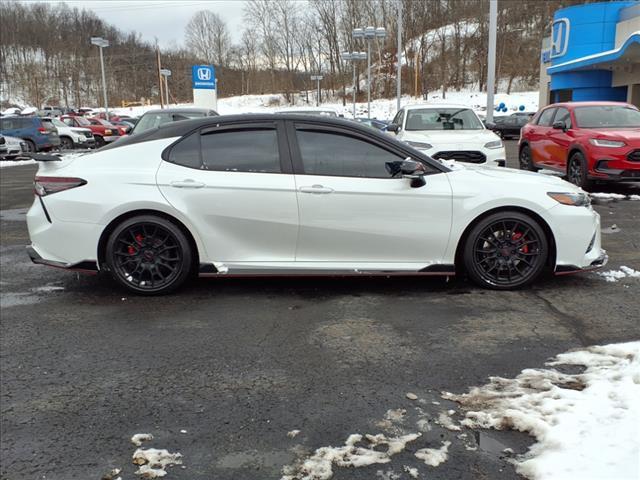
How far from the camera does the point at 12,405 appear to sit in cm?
308

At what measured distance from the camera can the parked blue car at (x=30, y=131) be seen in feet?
77.6

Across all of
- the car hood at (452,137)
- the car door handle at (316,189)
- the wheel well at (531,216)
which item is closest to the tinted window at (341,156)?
the car door handle at (316,189)

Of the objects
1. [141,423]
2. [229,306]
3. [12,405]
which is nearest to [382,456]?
[141,423]

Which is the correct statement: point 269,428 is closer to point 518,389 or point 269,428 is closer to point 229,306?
point 518,389

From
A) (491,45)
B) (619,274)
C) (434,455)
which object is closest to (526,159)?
(491,45)

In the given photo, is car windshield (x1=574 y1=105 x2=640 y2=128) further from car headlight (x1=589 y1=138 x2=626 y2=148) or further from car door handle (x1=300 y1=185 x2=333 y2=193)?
car door handle (x1=300 y1=185 x2=333 y2=193)

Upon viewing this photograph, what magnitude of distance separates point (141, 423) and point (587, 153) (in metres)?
9.33

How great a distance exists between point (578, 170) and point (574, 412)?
28.1 feet

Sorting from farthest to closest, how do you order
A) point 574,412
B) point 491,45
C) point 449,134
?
point 491,45 < point 449,134 < point 574,412

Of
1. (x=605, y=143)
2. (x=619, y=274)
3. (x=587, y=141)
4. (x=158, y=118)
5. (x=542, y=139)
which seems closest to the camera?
(x=619, y=274)

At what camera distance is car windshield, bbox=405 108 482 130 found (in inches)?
440

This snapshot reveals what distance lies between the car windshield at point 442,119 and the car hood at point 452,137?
325 millimetres

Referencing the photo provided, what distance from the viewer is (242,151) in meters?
4.86

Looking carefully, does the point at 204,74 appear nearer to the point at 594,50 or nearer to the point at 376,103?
the point at 594,50
